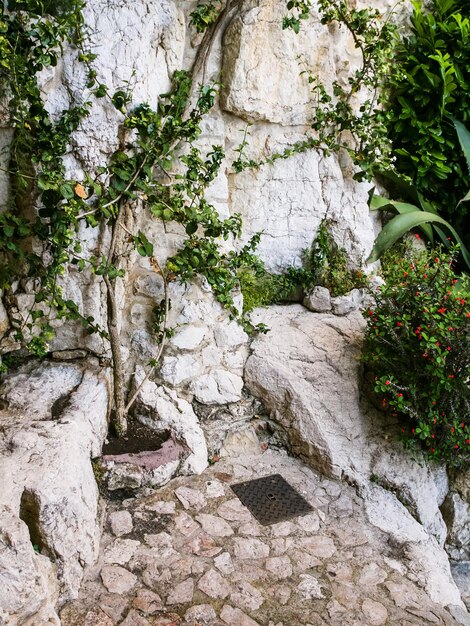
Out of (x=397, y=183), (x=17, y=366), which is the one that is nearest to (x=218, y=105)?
(x=397, y=183)

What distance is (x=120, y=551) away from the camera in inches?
97.4

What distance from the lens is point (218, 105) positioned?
3.57m

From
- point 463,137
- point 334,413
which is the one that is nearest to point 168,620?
point 334,413

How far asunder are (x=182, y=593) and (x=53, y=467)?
0.78 m

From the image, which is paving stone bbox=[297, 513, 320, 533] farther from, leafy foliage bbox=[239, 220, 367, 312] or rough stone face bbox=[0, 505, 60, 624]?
leafy foliage bbox=[239, 220, 367, 312]

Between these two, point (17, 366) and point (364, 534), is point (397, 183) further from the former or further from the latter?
point (17, 366)

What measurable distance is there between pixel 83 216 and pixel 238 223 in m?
1.06

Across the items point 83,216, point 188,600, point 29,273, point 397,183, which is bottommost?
point 188,600

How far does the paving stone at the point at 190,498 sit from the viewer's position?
9.30 feet

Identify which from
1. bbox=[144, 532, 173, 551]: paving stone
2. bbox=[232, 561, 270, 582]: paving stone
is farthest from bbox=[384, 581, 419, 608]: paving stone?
bbox=[144, 532, 173, 551]: paving stone

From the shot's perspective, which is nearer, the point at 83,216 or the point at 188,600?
the point at 188,600

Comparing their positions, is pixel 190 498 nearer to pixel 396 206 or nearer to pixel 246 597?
pixel 246 597

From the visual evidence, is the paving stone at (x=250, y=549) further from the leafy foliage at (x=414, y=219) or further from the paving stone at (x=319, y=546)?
the leafy foliage at (x=414, y=219)

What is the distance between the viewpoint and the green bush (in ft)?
9.62
